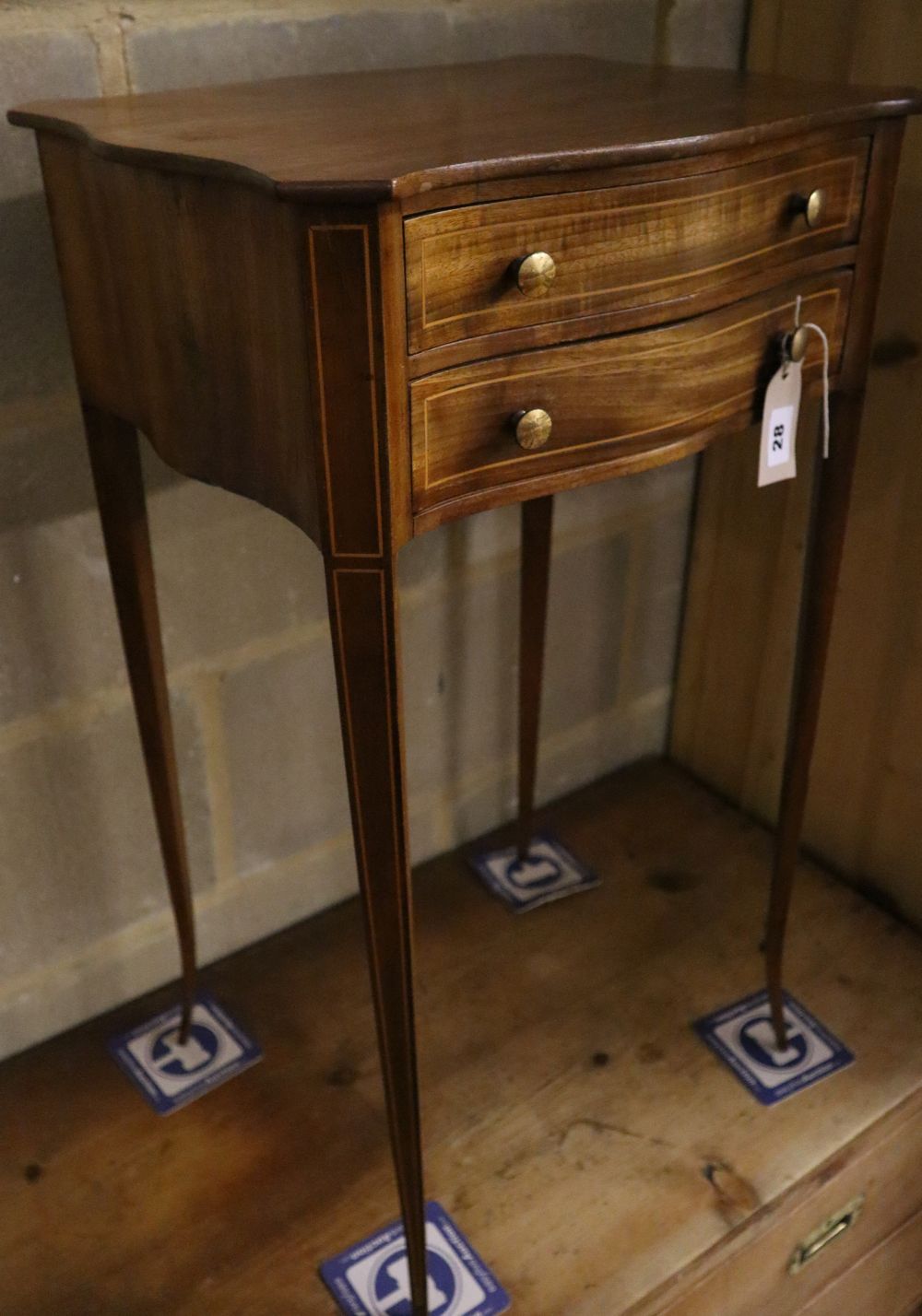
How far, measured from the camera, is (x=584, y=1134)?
114 cm

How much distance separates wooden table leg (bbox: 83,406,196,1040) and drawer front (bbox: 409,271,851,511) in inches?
13.5

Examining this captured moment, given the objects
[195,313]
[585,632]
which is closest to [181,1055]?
[585,632]

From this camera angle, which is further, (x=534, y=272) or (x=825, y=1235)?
(x=825, y=1235)

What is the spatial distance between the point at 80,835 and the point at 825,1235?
30.8 inches

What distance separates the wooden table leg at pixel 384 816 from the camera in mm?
720

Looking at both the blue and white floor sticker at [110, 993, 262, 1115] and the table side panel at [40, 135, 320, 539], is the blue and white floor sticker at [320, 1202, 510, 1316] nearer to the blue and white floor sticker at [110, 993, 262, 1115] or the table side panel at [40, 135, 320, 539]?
the blue and white floor sticker at [110, 993, 262, 1115]

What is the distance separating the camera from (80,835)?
1.19 metres

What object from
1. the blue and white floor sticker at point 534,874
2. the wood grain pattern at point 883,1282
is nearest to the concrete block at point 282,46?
the blue and white floor sticker at point 534,874

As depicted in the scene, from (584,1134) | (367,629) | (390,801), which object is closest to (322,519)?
(367,629)

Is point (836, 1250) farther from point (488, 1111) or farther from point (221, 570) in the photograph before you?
point (221, 570)

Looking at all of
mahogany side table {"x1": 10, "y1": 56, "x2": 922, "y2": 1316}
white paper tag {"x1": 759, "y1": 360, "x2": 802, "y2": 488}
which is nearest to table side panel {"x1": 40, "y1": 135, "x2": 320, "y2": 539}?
mahogany side table {"x1": 10, "y1": 56, "x2": 922, "y2": 1316}

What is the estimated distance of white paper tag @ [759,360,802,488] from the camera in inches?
34.4

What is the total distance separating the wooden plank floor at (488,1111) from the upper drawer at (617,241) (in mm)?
751

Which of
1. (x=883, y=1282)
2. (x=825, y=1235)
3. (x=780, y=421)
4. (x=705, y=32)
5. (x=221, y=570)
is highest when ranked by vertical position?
(x=705, y=32)
